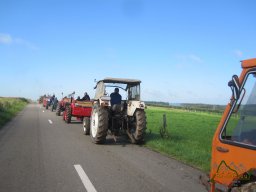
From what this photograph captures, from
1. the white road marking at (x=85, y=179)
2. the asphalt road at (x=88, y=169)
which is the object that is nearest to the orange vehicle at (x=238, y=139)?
the asphalt road at (x=88, y=169)

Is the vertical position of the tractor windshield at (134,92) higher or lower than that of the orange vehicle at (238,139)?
higher

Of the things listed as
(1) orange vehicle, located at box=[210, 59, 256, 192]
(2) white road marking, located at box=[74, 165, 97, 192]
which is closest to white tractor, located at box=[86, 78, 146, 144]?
(2) white road marking, located at box=[74, 165, 97, 192]

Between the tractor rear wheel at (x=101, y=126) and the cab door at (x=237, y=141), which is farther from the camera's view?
the tractor rear wheel at (x=101, y=126)

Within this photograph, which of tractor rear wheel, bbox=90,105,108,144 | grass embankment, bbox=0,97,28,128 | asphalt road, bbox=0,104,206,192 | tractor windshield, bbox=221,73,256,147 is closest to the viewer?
tractor windshield, bbox=221,73,256,147

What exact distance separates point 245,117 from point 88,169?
4.77m

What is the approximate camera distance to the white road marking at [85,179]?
6387 millimetres

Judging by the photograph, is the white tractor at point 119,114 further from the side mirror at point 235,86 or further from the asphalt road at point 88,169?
the side mirror at point 235,86

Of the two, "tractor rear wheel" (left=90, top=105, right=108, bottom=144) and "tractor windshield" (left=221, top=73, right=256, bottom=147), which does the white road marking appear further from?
"tractor rear wheel" (left=90, top=105, right=108, bottom=144)

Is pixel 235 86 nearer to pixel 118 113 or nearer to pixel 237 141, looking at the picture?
pixel 237 141

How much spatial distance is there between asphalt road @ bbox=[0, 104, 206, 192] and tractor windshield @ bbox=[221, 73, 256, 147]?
2658mm

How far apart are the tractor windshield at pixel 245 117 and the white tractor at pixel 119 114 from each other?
314 inches

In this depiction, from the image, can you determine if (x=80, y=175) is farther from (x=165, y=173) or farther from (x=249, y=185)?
(x=249, y=185)

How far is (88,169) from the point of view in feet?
26.1

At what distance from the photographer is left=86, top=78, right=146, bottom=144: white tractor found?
12023 millimetres
